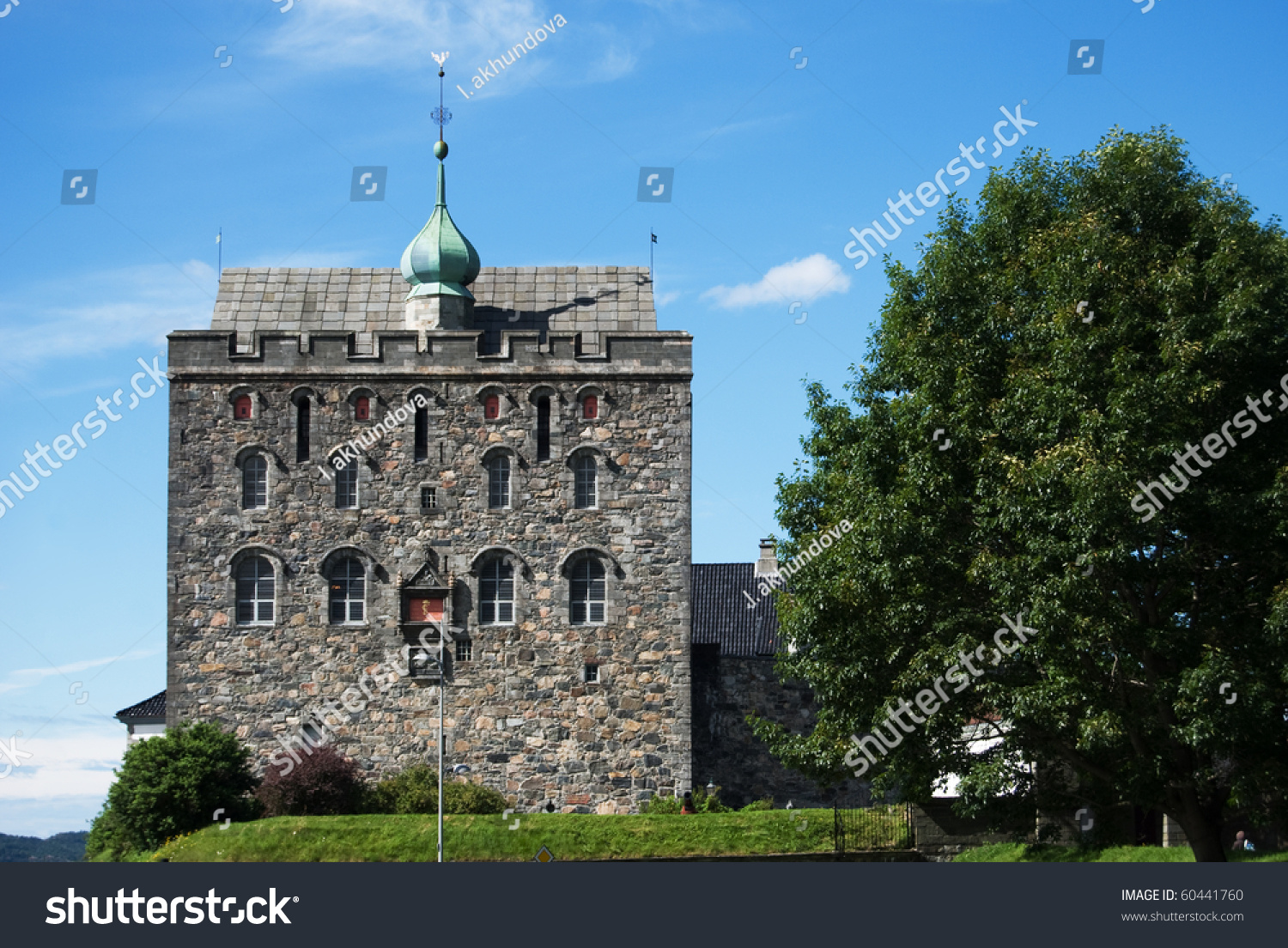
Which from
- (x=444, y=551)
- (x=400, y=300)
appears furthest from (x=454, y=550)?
(x=400, y=300)

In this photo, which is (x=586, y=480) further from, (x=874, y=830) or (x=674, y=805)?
(x=874, y=830)

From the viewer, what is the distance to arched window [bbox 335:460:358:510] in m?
40.2

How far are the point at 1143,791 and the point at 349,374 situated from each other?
22.4 metres

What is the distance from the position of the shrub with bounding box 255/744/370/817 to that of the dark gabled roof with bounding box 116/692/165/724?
14747mm

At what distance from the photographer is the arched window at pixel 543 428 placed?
40.3 m

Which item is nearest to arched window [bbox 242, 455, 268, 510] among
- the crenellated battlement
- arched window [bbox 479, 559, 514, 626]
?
the crenellated battlement

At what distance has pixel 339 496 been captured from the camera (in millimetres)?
40219

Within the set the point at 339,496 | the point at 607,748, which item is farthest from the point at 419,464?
the point at 607,748

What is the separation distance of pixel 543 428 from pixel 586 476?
158 cm

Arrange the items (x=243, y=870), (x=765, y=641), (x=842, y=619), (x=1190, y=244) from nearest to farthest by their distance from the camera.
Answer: (x=243, y=870) → (x=1190, y=244) → (x=842, y=619) → (x=765, y=641)

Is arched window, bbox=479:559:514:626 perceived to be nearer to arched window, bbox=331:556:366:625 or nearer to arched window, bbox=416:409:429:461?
arched window, bbox=331:556:366:625

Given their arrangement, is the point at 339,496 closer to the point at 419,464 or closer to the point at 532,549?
the point at 419,464

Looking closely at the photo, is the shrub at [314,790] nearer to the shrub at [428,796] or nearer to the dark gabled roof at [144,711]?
the shrub at [428,796]

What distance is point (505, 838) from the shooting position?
35.1 metres
